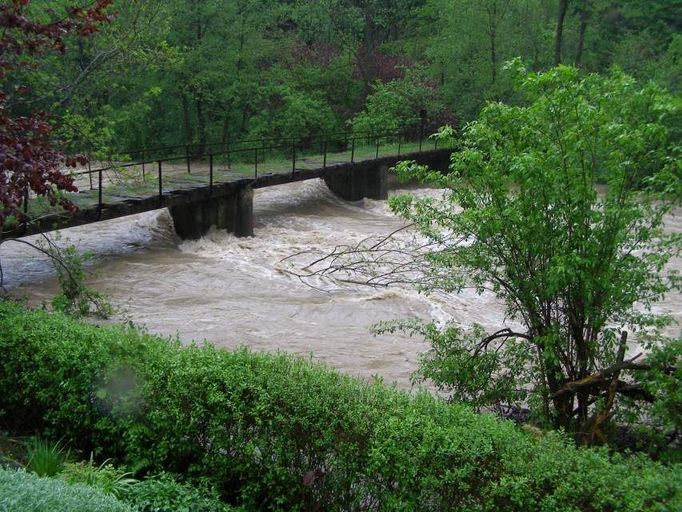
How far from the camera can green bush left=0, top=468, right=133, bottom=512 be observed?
3.68 metres

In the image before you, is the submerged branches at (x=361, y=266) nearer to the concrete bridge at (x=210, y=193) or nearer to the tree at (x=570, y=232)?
the concrete bridge at (x=210, y=193)

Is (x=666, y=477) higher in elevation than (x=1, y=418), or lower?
higher

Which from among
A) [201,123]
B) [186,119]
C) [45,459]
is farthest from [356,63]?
[45,459]

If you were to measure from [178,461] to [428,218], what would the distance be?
318cm

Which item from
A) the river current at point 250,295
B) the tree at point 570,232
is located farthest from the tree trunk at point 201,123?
the tree at point 570,232

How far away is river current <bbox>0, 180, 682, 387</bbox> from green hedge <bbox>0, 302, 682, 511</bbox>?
422 cm

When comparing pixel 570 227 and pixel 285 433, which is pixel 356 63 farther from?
pixel 285 433

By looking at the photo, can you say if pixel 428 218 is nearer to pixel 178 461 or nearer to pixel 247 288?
pixel 178 461

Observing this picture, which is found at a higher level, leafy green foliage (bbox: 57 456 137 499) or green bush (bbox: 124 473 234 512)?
leafy green foliage (bbox: 57 456 137 499)

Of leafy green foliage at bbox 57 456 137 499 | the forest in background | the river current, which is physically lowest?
the river current

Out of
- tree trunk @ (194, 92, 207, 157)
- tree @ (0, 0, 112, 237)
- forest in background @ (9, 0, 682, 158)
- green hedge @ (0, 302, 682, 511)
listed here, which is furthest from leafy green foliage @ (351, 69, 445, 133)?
green hedge @ (0, 302, 682, 511)

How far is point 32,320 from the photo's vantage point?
726 cm

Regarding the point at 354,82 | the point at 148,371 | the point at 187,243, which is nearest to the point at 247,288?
the point at 187,243

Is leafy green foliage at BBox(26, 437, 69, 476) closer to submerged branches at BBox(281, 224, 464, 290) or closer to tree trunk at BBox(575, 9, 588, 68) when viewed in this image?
submerged branches at BBox(281, 224, 464, 290)
